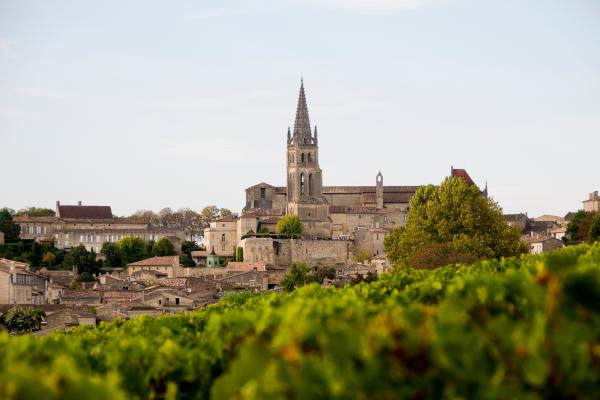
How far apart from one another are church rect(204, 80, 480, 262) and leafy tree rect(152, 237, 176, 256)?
4872 mm

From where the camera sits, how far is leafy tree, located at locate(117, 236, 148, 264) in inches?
4456

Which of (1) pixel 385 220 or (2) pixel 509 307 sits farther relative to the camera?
(1) pixel 385 220

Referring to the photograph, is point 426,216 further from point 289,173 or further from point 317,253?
point 289,173

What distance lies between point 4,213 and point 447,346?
116 metres

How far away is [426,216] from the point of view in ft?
207

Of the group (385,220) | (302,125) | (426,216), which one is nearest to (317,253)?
(385,220)

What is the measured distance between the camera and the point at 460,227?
60.0m

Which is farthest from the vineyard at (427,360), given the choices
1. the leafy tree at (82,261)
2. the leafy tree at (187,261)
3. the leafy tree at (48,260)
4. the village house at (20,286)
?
the leafy tree at (187,261)

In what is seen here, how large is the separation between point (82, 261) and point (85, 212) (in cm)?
3024

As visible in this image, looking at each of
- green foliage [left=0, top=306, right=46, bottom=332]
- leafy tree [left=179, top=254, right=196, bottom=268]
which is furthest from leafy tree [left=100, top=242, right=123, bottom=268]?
green foliage [left=0, top=306, right=46, bottom=332]

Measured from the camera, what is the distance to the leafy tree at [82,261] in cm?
10256

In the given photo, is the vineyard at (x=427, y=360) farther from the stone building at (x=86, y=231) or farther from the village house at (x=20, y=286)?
the stone building at (x=86, y=231)

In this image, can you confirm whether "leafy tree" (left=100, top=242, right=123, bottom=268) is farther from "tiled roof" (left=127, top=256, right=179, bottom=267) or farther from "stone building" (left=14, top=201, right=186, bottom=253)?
"tiled roof" (left=127, top=256, right=179, bottom=267)

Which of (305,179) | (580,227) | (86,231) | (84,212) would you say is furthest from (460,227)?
(84,212)
